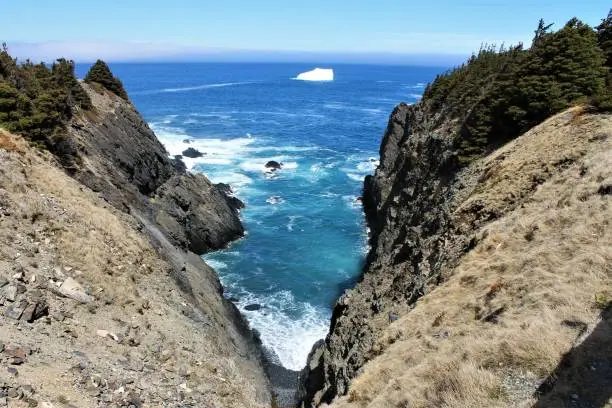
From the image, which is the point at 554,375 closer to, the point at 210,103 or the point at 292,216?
the point at 292,216

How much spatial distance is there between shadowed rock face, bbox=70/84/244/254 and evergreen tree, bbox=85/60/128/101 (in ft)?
12.6

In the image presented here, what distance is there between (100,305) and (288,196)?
192 feet

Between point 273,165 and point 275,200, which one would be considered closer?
point 275,200

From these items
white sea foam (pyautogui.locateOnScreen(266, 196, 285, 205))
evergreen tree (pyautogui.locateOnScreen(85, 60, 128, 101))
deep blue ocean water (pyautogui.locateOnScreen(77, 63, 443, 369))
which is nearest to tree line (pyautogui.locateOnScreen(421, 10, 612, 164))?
deep blue ocean water (pyautogui.locateOnScreen(77, 63, 443, 369))

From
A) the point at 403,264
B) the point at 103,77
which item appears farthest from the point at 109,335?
the point at 103,77

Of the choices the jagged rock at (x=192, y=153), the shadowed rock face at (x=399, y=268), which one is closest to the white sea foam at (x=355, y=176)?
the jagged rock at (x=192, y=153)

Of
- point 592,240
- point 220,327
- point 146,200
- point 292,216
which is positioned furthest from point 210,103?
point 592,240

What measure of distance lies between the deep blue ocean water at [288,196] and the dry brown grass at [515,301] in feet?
73.8

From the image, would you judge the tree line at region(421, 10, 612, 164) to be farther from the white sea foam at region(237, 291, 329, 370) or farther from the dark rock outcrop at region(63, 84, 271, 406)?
the dark rock outcrop at region(63, 84, 271, 406)

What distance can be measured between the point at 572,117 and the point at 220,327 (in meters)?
30.0

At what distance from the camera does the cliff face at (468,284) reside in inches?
577

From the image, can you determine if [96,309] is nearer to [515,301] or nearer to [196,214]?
[515,301]

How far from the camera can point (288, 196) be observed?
8112 centimetres

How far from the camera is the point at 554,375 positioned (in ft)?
41.7
